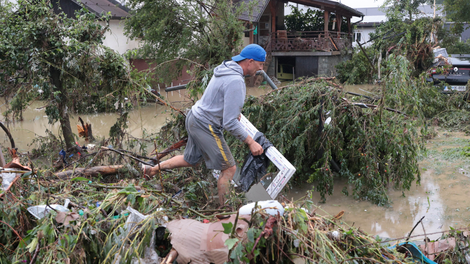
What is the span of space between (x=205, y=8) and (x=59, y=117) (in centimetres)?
960

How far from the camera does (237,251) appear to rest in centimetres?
213

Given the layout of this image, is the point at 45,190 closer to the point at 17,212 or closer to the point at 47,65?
the point at 17,212

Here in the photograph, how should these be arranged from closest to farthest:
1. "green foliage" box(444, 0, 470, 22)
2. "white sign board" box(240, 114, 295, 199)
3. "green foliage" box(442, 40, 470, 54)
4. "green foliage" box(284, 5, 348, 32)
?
"white sign board" box(240, 114, 295, 199) → "green foliage" box(444, 0, 470, 22) → "green foliage" box(442, 40, 470, 54) → "green foliage" box(284, 5, 348, 32)

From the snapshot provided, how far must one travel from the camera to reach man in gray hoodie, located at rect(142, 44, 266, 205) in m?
3.29

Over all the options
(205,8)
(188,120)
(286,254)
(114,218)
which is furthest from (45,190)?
(205,8)

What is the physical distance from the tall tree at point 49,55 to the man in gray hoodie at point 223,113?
101 inches

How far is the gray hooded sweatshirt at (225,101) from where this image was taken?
329cm

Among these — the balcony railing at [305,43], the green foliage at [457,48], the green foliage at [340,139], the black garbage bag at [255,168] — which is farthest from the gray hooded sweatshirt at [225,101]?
the green foliage at [457,48]

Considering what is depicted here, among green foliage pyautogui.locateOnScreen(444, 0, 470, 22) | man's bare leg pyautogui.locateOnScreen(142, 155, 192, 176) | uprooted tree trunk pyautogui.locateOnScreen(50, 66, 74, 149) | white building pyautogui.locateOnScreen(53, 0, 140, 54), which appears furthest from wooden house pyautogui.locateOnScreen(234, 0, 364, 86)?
man's bare leg pyautogui.locateOnScreen(142, 155, 192, 176)

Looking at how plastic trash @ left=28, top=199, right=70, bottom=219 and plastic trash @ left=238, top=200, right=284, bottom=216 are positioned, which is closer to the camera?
plastic trash @ left=238, top=200, right=284, bottom=216

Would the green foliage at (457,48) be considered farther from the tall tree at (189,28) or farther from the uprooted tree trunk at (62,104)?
the uprooted tree trunk at (62,104)

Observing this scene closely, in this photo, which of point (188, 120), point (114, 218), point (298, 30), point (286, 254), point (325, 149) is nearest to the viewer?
point (286, 254)

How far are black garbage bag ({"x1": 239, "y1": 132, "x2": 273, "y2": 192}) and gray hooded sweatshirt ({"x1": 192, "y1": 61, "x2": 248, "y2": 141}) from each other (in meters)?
0.33

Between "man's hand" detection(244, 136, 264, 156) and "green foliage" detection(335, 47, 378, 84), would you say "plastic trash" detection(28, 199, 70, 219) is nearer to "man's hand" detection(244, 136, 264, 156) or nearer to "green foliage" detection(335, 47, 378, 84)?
"man's hand" detection(244, 136, 264, 156)
